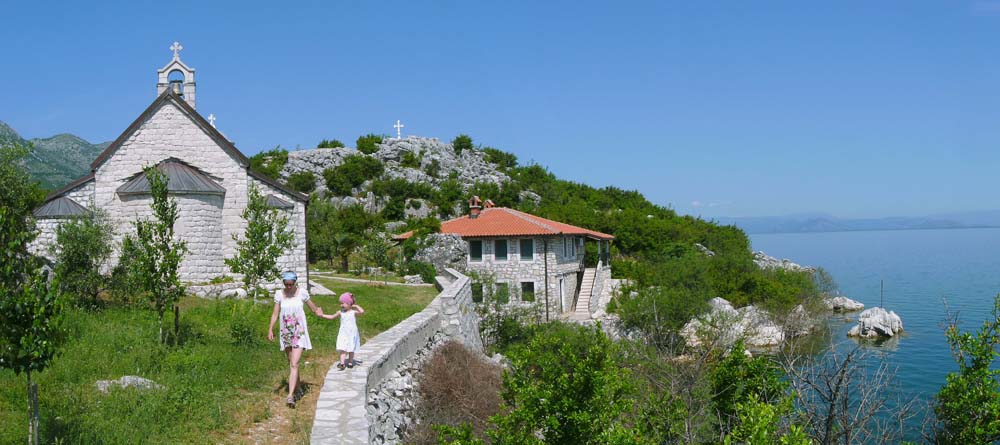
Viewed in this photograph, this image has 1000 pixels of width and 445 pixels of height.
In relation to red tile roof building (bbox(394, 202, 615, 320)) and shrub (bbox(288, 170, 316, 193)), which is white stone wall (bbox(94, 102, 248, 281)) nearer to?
red tile roof building (bbox(394, 202, 615, 320))

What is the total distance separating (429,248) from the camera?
35438mm

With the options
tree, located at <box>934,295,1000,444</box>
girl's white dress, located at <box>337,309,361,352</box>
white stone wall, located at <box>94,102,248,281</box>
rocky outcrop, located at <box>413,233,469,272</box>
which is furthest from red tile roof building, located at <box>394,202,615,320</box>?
girl's white dress, located at <box>337,309,361,352</box>

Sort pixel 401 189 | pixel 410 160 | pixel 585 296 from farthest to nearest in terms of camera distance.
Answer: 1. pixel 410 160
2. pixel 401 189
3. pixel 585 296

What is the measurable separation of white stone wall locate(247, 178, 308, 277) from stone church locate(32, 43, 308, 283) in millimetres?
32

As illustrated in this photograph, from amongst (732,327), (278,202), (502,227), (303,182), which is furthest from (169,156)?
(303,182)

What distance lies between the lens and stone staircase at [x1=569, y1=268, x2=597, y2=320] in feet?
121

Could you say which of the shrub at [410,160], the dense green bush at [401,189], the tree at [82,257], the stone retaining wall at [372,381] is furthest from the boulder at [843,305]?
the tree at [82,257]

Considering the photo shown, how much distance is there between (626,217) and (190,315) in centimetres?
3941

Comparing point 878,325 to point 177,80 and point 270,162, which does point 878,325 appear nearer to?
point 177,80

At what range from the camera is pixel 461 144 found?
7388 cm

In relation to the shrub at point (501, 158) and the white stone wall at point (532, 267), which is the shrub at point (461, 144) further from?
the white stone wall at point (532, 267)

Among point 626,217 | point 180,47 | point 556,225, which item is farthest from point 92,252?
point 626,217

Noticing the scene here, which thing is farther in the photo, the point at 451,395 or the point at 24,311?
the point at 451,395

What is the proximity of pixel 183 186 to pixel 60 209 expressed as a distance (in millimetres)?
3339
